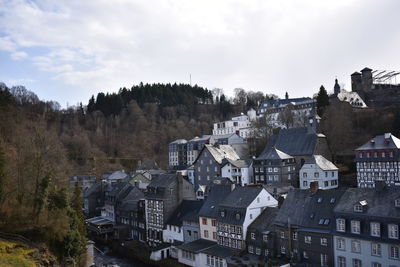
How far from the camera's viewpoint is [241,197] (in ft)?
117

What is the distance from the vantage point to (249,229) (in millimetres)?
33562

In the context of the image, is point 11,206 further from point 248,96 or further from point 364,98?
point 248,96

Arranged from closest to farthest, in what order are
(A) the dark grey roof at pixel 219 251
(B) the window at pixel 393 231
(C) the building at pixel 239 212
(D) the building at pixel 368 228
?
(B) the window at pixel 393 231, (D) the building at pixel 368 228, (A) the dark grey roof at pixel 219 251, (C) the building at pixel 239 212

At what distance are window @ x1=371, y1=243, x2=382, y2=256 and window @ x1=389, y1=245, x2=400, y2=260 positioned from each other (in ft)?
2.31

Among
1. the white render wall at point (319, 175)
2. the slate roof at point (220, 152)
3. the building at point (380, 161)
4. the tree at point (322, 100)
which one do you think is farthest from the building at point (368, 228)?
the tree at point (322, 100)

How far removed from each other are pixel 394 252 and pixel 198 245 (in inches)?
726

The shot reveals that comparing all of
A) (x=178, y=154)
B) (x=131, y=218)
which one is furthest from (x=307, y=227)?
(x=178, y=154)

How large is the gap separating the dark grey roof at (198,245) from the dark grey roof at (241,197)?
4.37 metres

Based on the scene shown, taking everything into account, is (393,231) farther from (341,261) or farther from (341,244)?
(341,261)

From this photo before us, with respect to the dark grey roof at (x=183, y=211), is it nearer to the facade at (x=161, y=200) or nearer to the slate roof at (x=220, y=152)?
the facade at (x=161, y=200)

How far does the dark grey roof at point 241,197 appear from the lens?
3459cm

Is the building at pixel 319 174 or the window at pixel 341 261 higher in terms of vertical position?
the building at pixel 319 174

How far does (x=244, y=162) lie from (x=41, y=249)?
1406 inches

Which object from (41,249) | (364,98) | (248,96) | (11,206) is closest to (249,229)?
(41,249)
